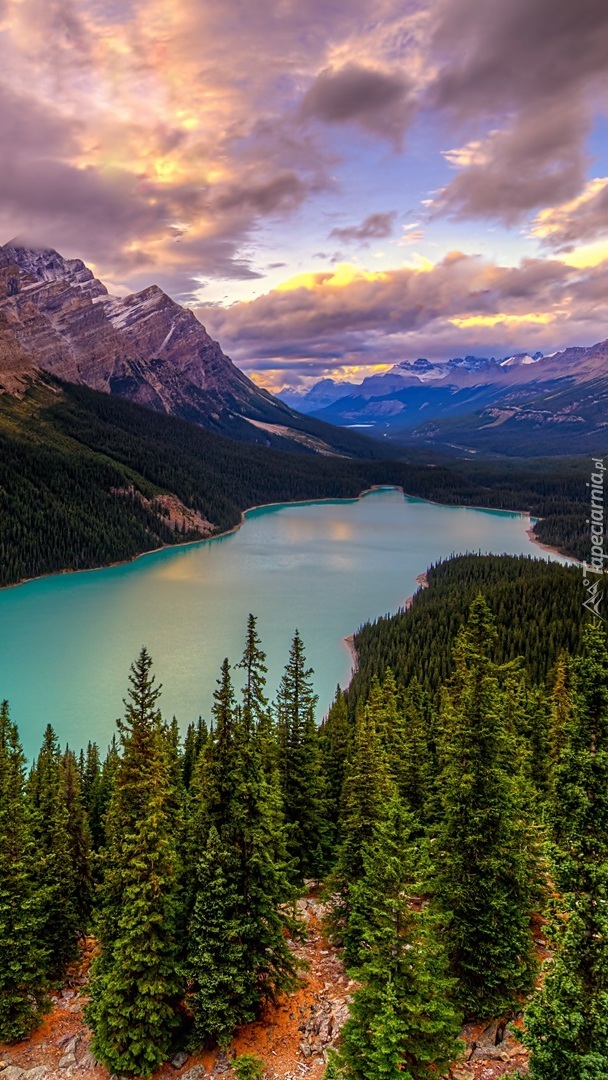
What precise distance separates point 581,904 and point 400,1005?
19.4 ft

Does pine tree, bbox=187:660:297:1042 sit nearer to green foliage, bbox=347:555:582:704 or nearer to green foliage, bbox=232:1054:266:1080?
green foliage, bbox=232:1054:266:1080

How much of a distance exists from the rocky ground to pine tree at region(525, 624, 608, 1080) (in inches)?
236

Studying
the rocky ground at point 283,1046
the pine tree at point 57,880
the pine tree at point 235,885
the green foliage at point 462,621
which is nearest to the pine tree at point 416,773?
the rocky ground at point 283,1046

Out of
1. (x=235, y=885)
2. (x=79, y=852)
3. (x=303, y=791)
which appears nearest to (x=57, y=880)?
(x=79, y=852)

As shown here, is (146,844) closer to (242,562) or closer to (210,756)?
(210,756)

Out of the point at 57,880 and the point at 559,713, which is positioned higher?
the point at 559,713

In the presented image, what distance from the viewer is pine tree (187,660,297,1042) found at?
21.2 meters

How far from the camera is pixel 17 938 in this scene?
79.4 ft

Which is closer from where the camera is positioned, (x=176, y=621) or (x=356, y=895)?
(x=356, y=895)

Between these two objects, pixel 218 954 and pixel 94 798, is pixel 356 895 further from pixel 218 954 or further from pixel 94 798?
pixel 94 798

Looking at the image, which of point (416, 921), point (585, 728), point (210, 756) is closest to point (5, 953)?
point (210, 756)

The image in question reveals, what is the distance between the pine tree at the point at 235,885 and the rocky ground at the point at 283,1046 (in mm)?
913

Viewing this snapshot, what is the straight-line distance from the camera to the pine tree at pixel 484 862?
64.8ft

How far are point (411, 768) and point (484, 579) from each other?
318 ft
